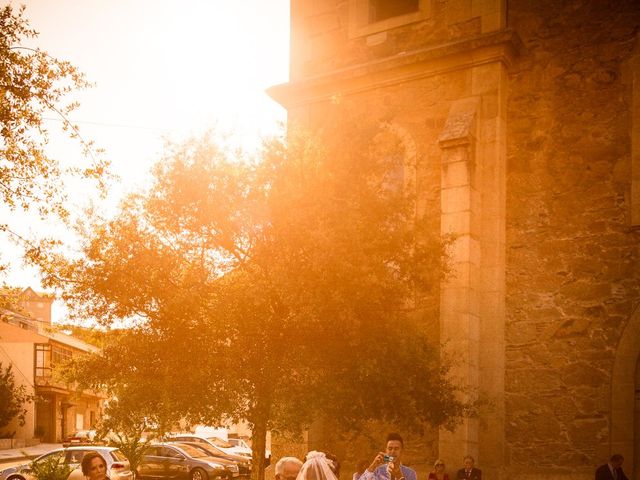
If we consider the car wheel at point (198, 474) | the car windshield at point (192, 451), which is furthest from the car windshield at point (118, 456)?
the car windshield at point (192, 451)

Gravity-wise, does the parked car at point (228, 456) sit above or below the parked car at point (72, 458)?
below

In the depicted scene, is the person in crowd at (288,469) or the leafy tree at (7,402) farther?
the leafy tree at (7,402)

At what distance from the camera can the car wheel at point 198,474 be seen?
1042 inches

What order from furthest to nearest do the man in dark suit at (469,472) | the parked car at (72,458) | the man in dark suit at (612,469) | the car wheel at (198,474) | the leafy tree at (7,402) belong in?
the leafy tree at (7,402)
the car wheel at (198,474)
the parked car at (72,458)
the man in dark suit at (469,472)
the man in dark suit at (612,469)

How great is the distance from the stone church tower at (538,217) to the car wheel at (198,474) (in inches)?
487

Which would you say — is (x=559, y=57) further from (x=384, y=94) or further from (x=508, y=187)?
(x=384, y=94)

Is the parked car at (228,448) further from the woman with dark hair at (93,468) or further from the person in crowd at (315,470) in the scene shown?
the person in crowd at (315,470)

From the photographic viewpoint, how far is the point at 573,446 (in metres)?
15.0

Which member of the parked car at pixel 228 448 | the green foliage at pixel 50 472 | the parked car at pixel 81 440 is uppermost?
the green foliage at pixel 50 472

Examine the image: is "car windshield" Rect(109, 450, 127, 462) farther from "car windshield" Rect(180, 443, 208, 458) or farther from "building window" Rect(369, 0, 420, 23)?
"building window" Rect(369, 0, 420, 23)

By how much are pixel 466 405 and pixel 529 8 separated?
27.0ft

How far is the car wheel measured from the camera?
26469mm

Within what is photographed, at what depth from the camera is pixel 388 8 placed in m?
19.2

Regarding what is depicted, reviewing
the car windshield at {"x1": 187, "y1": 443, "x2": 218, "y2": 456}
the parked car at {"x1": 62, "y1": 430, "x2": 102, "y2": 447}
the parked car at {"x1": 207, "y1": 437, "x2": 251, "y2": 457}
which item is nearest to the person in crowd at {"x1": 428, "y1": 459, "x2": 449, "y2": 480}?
the car windshield at {"x1": 187, "y1": 443, "x2": 218, "y2": 456}
